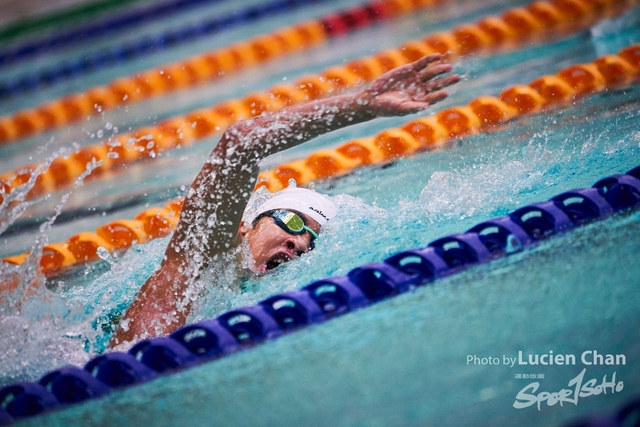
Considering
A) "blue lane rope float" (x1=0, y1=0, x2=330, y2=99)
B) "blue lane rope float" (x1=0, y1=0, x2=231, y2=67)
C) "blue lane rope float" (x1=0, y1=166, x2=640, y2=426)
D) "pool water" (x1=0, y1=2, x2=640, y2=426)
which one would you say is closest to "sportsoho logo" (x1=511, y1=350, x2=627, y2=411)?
"pool water" (x1=0, y1=2, x2=640, y2=426)

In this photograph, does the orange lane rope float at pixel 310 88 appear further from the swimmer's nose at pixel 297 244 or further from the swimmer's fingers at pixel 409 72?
the swimmer's fingers at pixel 409 72

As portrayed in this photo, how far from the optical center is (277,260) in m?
2.45

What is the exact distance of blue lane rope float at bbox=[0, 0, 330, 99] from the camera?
243 inches

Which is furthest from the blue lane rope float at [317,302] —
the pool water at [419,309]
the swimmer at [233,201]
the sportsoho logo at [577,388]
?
the sportsoho logo at [577,388]

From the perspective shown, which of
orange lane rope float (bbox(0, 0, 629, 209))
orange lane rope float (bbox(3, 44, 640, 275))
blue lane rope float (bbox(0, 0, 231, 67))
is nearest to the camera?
orange lane rope float (bbox(3, 44, 640, 275))

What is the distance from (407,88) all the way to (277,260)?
0.80m

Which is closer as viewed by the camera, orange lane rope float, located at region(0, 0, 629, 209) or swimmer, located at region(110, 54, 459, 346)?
swimmer, located at region(110, 54, 459, 346)

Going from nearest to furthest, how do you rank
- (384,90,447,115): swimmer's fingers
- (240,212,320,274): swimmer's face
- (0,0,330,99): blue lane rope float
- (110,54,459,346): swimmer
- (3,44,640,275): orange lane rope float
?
(384,90,447,115): swimmer's fingers < (110,54,459,346): swimmer < (240,212,320,274): swimmer's face < (3,44,640,275): orange lane rope float < (0,0,330,99): blue lane rope float

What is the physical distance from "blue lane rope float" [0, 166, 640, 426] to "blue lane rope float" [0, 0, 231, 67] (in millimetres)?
5344

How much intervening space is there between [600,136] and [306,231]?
150 cm

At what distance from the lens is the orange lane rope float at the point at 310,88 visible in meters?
4.40

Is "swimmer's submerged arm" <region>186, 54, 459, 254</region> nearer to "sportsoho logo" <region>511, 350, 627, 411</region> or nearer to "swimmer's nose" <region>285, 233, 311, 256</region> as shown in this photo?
"swimmer's nose" <region>285, 233, 311, 256</region>

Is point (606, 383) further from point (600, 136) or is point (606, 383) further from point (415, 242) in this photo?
point (600, 136)

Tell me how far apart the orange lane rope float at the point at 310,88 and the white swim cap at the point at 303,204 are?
1.75 meters
